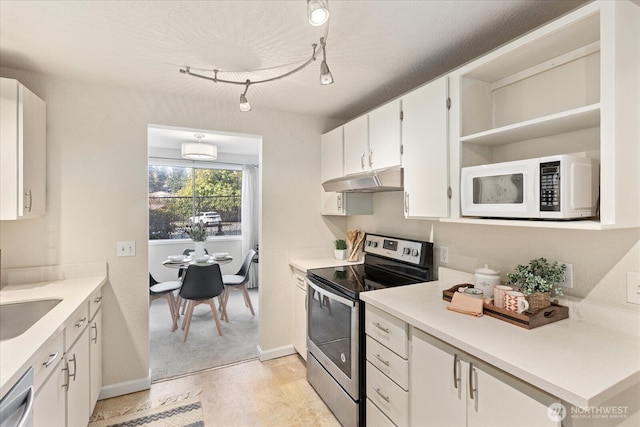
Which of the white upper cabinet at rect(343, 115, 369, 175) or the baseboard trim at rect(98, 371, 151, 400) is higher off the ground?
the white upper cabinet at rect(343, 115, 369, 175)

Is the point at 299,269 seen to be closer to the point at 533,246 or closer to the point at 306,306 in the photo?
the point at 306,306

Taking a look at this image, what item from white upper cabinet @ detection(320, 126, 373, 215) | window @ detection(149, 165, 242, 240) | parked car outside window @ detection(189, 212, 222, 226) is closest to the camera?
white upper cabinet @ detection(320, 126, 373, 215)

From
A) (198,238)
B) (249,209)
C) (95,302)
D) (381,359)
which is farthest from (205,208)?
(381,359)

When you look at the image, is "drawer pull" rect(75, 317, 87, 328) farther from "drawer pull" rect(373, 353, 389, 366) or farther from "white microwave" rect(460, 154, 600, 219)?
"white microwave" rect(460, 154, 600, 219)

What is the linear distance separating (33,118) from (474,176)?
8.65ft

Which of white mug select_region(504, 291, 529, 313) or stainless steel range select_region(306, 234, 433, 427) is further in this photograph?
stainless steel range select_region(306, 234, 433, 427)

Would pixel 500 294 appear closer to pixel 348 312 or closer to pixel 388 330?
pixel 388 330

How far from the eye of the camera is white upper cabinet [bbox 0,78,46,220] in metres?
1.75

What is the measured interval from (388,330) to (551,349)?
72cm

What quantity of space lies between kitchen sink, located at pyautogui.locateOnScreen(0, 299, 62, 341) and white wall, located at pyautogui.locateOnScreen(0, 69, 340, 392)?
0.51 metres

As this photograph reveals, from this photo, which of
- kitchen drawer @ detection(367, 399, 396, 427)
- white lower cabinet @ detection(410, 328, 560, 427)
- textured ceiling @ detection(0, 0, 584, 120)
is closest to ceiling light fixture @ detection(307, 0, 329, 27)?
textured ceiling @ detection(0, 0, 584, 120)

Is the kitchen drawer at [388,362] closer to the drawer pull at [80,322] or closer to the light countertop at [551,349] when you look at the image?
the light countertop at [551,349]

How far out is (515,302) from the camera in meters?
1.42

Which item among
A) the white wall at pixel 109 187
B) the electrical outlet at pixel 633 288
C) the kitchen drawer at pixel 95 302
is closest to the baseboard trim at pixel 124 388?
the white wall at pixel 109 187
